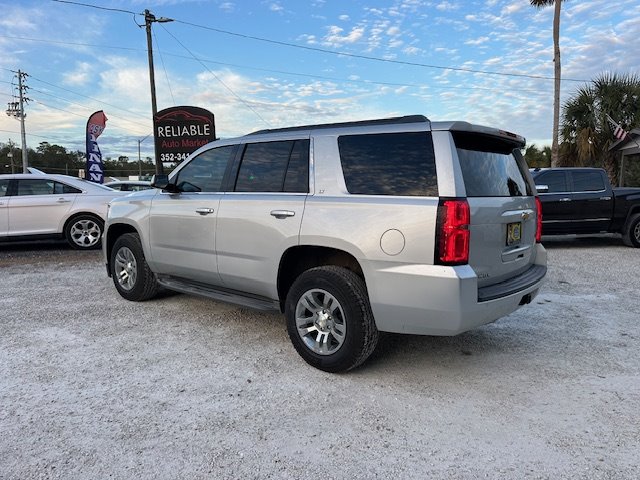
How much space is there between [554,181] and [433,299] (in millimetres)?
8286

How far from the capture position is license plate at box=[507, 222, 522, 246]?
12.2ft

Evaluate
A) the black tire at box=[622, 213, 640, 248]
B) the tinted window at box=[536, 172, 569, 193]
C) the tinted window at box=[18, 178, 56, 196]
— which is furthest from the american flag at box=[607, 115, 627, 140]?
the tinted window at box=[18, 178, 56, 196]

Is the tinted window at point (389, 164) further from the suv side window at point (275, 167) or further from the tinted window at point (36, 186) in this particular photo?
the tinted window at point (36, 186)

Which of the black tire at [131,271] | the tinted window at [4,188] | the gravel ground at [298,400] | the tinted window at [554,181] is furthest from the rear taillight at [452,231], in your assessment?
the tinted window at [4,188]

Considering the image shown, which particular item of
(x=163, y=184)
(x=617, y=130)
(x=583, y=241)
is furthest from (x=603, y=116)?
(x=163, y=184)

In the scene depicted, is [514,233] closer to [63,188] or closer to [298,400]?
[298,400]

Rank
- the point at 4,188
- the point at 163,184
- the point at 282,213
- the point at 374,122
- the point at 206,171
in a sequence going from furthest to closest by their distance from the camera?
the point at 4,188 < the point at 163,184 < the point at 206,171 < the point at 282,213 < the point at 374,122

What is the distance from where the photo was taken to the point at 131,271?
19.1 feet

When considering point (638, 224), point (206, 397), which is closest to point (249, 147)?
point (206, 397)

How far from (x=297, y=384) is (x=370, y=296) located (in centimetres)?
84

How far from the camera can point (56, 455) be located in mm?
2695

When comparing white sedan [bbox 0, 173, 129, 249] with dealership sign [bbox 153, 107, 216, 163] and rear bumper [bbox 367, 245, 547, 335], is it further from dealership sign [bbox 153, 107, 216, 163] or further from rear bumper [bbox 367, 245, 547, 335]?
rear bumper [bbox 367, 245, 547, 335]

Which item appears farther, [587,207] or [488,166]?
[587,207]

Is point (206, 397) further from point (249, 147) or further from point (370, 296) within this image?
point (249, 147)
